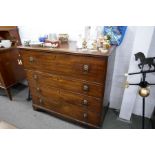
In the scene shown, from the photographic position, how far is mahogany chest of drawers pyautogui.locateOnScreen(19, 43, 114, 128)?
1258mm

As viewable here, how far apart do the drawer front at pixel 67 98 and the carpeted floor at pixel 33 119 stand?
36cm

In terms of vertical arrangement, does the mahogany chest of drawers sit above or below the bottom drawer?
above

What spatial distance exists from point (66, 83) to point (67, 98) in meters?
0.22

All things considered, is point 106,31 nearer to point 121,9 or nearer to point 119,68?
point 119,68

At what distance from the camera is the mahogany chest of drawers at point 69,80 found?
1258 mm

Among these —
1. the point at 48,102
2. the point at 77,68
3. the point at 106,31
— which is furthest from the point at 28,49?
the point at 106,31

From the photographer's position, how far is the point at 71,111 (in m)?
1.70

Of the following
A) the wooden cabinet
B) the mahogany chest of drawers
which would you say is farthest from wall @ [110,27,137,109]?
the wooden cabinet

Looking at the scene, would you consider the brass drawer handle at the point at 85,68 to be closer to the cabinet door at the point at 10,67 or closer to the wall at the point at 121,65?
the wall at the point at 121,65

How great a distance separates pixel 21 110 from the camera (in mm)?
2129

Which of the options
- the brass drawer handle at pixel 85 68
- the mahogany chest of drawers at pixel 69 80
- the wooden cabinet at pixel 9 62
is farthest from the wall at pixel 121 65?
the wooden cabinet at pixel 9 62

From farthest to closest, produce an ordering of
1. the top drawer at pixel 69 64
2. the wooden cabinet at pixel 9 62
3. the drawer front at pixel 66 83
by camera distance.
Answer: the wooden cabinet at pixel 9 62 → the drawer front at pixel 66 83 → the top drawer at pixel 69 64

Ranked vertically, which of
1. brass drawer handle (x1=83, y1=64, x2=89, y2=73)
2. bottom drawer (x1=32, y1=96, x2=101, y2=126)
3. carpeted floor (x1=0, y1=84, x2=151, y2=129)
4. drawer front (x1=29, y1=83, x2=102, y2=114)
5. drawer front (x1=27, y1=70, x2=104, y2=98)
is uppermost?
brass drawer handle (x1=83, y1=64, x2=89, y2=73)

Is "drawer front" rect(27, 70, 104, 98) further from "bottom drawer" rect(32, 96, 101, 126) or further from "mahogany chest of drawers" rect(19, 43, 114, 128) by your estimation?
"bottom drawer" rect(32, 96, 101, 126)
